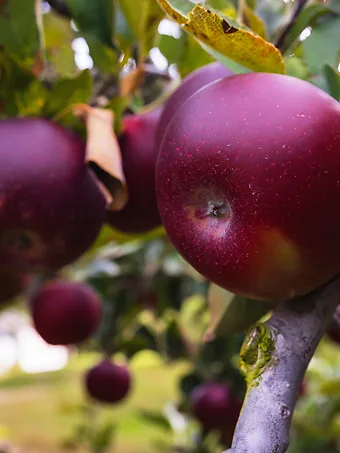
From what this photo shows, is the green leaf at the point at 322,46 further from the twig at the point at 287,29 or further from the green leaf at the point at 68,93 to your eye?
the green leaf at the point at 68,93

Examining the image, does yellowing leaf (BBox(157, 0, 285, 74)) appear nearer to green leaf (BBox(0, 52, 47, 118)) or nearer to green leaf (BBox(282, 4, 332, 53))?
green leaf (BBox(282, 4, 332, 53))

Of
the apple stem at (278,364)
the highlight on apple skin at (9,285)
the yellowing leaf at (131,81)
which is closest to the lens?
the apple stem at (278,364)

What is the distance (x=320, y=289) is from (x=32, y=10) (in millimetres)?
459

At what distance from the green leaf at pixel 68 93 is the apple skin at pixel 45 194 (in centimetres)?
6

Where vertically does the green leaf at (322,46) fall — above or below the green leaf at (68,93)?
above

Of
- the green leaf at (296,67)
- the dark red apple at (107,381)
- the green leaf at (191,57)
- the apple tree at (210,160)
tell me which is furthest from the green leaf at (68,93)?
the dark red apple at (107,381)

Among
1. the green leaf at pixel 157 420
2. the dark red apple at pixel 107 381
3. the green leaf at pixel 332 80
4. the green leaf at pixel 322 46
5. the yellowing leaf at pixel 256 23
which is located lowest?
the green leaf at pixel 157 420

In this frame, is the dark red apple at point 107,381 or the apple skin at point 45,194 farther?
the dark red apple at point 107,381

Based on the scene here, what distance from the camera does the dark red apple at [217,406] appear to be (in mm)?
1473

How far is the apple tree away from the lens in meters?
0.40

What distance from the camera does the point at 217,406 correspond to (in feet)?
4.82

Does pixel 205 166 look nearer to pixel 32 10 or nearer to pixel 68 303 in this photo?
pixel 32 10

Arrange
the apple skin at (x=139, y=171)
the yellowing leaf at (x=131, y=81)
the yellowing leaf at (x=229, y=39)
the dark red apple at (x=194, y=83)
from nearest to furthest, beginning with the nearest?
1. the yellowing leaf at (x=229, y=39)
2. the dark red apple at (x=194, y=83)
3. the apple skin at (x=139, y=171)
4. the yellowing leaf at (x=131, y=81)

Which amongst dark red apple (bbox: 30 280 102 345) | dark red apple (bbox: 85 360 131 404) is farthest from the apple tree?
dark red apple (bbox: 85 360 131 404)
